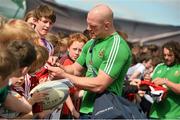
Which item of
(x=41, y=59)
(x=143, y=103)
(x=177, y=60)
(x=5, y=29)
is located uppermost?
(x=5, y=29)

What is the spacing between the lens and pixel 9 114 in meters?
2.89

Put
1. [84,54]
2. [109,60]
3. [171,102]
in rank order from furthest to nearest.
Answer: [171,102]
[84,54]
[109,60]

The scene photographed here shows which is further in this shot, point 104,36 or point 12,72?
point 104,36

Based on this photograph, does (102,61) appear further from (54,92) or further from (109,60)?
(54,92)

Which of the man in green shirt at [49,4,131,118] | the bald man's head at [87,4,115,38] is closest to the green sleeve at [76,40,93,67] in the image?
the man in green shirt at [49,4,131,118]

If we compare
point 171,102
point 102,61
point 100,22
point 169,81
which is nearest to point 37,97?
point 102,61

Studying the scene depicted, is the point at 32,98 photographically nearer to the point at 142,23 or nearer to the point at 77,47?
the point at 77,47

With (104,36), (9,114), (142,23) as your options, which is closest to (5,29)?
(9,114)

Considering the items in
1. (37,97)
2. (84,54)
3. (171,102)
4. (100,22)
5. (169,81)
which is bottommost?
(171,102)

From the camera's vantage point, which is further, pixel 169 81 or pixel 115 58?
pixel 169 81

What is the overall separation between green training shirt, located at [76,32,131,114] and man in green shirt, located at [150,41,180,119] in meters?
1.53

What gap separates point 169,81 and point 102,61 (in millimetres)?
1690

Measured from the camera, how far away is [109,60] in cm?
368

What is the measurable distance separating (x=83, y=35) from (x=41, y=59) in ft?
6.46
